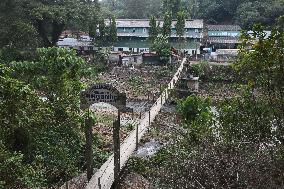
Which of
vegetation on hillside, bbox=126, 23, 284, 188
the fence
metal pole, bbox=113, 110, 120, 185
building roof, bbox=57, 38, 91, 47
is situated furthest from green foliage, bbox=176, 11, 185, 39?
vegetation on hillside, bbox=126, 23, 284, 188

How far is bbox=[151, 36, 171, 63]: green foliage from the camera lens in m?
34.2

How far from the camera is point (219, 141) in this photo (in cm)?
869

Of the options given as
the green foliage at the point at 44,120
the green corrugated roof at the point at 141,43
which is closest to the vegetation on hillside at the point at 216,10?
the green corrugated roof at the point at 141,43

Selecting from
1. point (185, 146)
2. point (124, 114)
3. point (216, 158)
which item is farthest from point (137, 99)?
point (216, 158)

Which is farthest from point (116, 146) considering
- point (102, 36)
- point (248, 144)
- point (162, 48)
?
point (102, 36)

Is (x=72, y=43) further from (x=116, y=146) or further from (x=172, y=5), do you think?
(x=116, y=146)

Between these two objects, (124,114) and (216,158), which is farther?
(124,114)

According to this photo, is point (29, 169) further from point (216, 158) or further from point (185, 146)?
point (216, 158)

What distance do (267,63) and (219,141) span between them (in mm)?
2833

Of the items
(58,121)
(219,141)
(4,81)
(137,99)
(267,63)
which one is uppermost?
(267,63)

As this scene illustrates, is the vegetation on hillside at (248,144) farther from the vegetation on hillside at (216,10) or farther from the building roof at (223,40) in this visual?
the building roof at (223,40)

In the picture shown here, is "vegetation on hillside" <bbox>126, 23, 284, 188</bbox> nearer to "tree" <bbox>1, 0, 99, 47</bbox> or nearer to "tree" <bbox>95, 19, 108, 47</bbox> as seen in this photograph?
"tree" <bbox>1, 0, 99, 47</bbox>

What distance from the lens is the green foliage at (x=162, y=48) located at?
3422 centimetres

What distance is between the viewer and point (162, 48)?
34.4 meters
